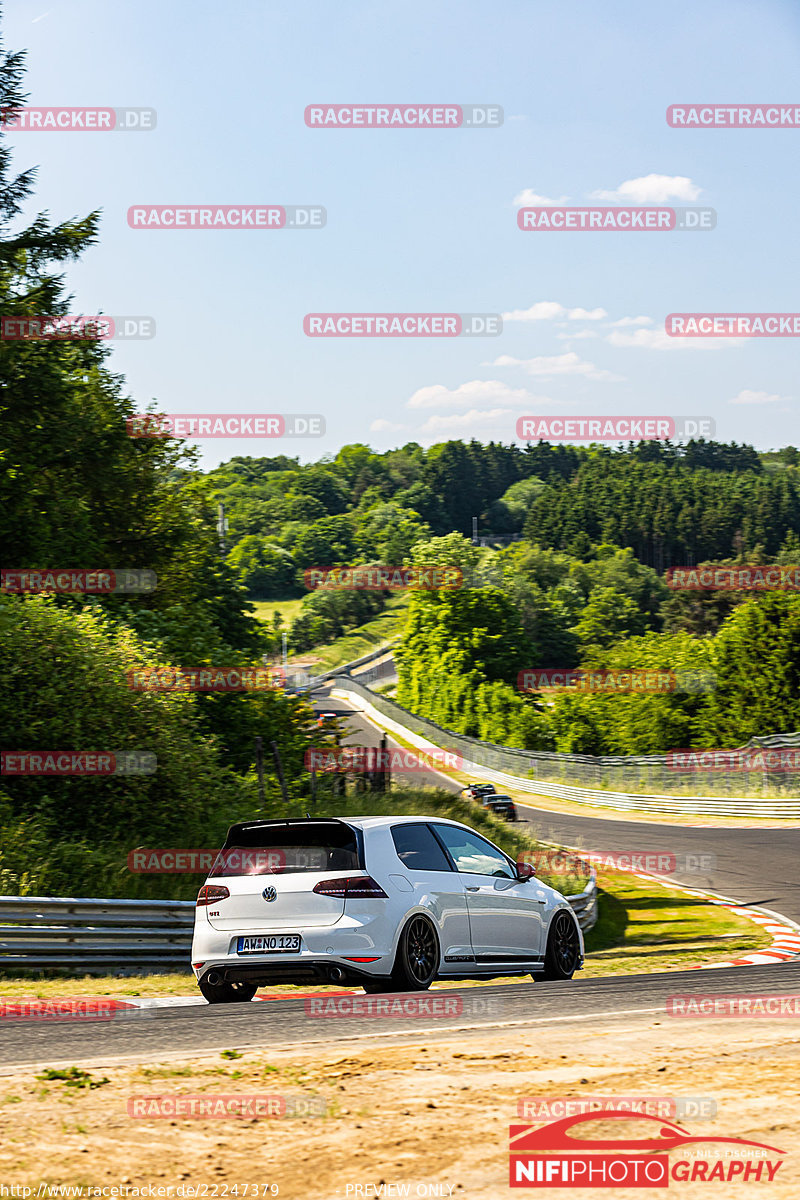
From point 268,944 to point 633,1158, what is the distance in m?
4.95

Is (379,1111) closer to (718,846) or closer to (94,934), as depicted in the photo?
(94,934)

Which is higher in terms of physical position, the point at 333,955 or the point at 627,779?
the point at 333,955

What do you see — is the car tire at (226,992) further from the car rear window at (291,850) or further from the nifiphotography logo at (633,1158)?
the nifiphotography logo at (633,1158)

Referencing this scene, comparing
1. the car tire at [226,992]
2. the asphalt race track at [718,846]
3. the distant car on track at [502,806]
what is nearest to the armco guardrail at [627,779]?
the asphalt race track at [718,846]

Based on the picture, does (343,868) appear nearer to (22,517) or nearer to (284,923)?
(284,923)

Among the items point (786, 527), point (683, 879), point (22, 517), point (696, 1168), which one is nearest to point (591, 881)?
point (683, 879)

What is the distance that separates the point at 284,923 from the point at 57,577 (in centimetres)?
1669

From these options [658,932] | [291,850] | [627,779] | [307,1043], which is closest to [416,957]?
[291,850]

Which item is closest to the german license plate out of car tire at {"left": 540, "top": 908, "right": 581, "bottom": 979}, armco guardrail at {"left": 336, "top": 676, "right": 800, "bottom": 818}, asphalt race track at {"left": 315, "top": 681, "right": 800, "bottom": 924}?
car tire at {"left": 540, "top": 908, "right": 581, "bottom": 979}

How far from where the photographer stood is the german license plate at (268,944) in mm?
9094

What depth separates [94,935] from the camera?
1240cm

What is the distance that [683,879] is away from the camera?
29047 mm

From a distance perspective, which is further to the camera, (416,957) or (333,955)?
(416,957)

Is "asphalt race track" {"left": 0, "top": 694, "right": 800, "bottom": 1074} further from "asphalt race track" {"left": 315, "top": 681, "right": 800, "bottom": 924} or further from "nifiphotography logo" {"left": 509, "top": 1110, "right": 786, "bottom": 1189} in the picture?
"asphalt race track" {"left": 315, "top": 681, "right": 800, "bottom": 924}
